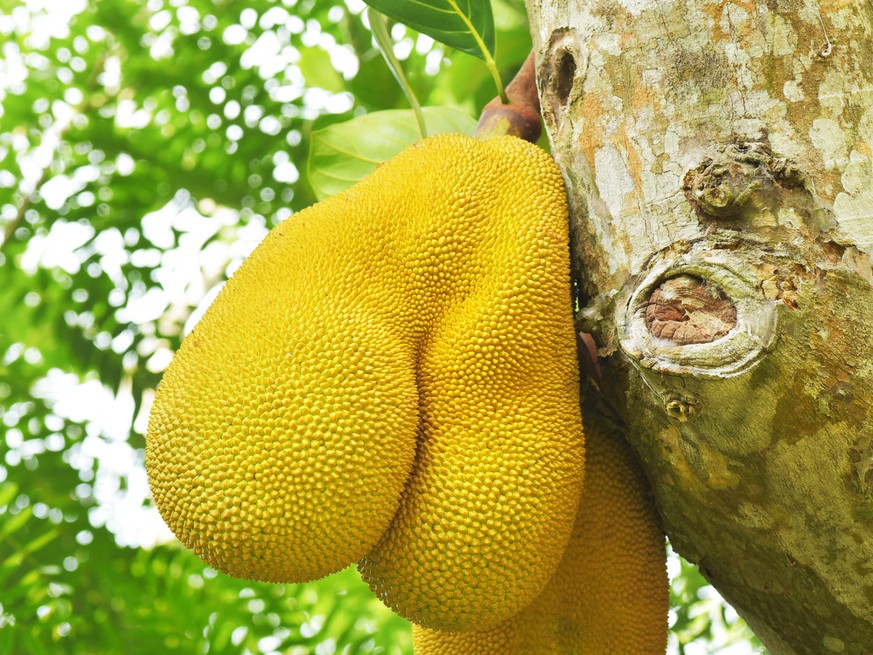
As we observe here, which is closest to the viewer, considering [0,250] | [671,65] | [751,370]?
[751,370]

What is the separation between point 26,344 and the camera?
1905 millimetres

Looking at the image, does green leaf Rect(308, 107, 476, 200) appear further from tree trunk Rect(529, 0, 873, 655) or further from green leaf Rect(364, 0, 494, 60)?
tree trunk Rect(529, 0, 873, 655)

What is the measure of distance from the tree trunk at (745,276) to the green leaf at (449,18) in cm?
21

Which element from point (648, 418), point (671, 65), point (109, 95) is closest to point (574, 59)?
point (671, 65)

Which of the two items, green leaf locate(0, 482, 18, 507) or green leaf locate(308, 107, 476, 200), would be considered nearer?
green leaf locate(308, 107, 476, 200)

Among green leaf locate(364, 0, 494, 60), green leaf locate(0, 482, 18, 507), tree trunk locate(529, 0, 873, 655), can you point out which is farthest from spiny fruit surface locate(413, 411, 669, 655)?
green leaf locate(0, 482, 18, 507)

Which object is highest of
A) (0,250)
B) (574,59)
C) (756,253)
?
(574,59)

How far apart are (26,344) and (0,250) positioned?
0.76ft

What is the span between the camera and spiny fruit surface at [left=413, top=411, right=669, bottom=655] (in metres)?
0.93

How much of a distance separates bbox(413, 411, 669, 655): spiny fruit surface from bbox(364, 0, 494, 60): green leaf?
22.1 inches

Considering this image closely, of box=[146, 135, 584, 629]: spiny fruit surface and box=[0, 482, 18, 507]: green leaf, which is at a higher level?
box=[146, 135, 584, 629]: spiny fruit surface

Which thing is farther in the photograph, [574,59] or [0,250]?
[0,250]

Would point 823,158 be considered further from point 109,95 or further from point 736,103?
point 109,95

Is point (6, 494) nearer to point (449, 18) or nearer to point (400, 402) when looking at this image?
point (400, 402)
